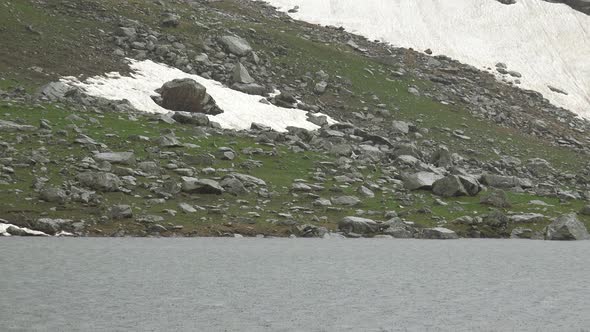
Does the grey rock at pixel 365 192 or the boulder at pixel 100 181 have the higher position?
the boulder at pixel 100 181

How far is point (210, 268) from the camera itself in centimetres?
2141

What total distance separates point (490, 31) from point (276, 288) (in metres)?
98.2

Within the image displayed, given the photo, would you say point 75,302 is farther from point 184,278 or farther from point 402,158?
point 402,158

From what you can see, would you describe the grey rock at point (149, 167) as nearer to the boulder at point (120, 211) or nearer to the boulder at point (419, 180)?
the boulder at point (120, 211)

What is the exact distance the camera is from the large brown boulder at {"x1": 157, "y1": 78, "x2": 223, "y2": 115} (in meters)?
55.8

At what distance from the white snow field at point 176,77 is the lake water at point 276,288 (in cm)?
2778

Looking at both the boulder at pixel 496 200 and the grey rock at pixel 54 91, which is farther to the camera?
the grey rock at pixel 54 91

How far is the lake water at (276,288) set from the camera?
45.9ft

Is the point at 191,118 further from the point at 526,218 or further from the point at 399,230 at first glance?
the point at 526,218

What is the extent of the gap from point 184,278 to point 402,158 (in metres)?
37.2

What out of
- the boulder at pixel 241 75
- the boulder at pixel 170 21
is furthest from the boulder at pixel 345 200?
the boulder at pixel 170 21

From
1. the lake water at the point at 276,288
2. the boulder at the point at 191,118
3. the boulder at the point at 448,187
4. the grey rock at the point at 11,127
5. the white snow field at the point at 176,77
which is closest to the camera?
the lake water at the point at 276,288

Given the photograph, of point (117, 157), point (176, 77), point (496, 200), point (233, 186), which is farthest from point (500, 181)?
point (117, 157)

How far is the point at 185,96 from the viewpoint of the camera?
56219mm
